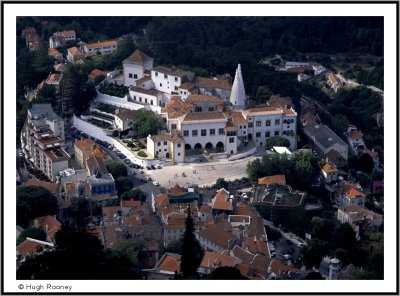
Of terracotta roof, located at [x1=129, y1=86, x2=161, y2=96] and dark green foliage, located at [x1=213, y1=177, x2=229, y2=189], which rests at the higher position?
terracotta roof, located at [x1=129, y1=86, x2=161, y2=96]

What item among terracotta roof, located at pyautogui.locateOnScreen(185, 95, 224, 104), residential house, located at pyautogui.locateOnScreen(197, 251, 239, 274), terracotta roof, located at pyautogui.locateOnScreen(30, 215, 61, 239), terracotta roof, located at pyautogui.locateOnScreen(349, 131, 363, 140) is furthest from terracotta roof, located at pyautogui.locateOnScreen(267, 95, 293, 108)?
residential house, located at pyautogui.locateOnScreen(197, 251, 239, 274)

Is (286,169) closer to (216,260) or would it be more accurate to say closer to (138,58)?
(216,260)

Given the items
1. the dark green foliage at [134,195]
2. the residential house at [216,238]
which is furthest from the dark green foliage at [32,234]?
the residential house at [216,238]

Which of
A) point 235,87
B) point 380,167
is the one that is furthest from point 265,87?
point 380,167

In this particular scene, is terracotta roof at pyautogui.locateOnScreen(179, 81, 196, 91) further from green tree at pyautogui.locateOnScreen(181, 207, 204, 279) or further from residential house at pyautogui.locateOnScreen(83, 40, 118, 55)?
green tree at pyautogui.locateOnScreen(181, 207, 204, 279)

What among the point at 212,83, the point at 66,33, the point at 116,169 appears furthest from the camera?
the point at 66,33

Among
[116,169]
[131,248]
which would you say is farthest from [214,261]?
[116,169]
